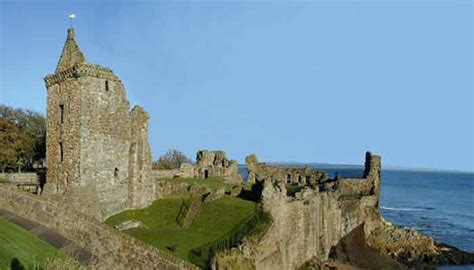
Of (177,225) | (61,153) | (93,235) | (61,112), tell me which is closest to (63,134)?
(61,153)

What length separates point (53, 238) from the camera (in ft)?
90.3

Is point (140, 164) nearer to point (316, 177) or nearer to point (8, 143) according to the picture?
point (8, 143)

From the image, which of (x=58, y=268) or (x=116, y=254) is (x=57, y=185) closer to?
(x=116, y=254)

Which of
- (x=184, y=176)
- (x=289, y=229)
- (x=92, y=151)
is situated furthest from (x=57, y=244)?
(x=184, y=176)

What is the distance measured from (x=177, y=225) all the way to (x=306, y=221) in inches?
383

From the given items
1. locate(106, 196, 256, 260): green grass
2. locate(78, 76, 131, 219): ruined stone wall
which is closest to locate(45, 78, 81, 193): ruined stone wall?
locate(78, 76, 131, 219): ruined stone wall

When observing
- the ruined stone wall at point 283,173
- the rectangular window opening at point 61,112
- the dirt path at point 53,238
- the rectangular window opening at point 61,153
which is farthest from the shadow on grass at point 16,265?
the ruined stone wall at point 283,173

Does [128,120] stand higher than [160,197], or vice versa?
[128,120]

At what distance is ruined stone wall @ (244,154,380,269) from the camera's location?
27.4 meters

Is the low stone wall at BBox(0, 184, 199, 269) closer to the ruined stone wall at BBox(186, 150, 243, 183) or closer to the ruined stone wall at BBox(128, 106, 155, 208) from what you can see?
the ruined stone wall at BBox(128, 106, 155, 208)

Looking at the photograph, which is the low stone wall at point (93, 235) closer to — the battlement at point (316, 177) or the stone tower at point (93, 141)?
the stone tower at point (93, 141)

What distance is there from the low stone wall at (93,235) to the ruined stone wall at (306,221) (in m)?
4.20

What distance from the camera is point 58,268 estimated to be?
50.9 feet

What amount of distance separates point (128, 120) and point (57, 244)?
1040 centimetres
